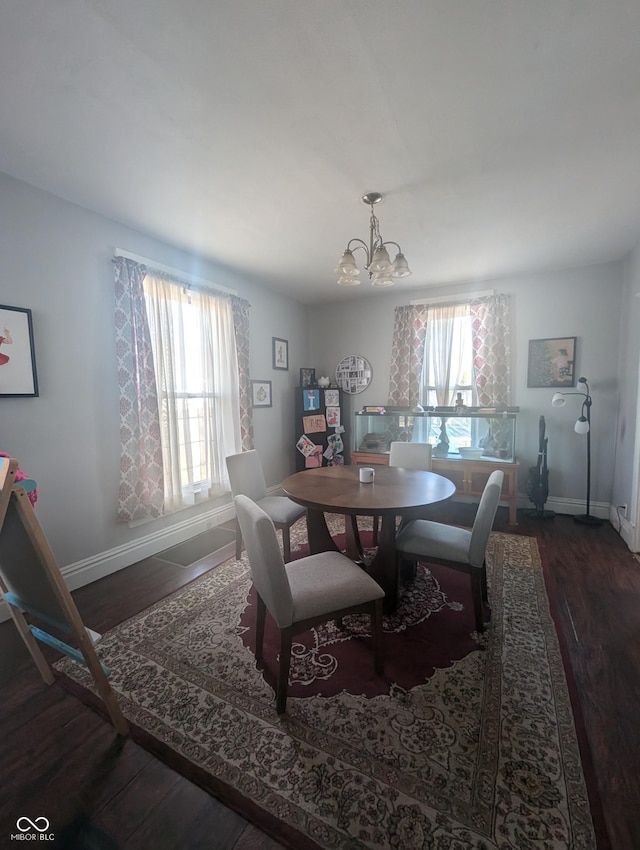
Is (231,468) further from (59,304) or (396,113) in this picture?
(396,113)

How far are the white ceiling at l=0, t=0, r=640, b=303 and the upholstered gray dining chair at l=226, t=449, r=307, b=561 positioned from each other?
1.80 meters

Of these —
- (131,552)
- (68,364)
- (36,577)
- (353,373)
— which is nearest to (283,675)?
(36,577)

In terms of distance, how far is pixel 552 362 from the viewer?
3680 mm

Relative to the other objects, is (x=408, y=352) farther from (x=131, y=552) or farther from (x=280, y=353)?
(x=131, y=552)

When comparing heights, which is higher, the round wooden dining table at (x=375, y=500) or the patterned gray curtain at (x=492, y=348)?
the patterned gray curtain at (x=492, y=348)

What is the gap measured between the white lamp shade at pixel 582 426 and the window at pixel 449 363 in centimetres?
98

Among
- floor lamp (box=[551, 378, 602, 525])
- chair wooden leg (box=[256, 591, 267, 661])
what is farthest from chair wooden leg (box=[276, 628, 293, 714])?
floor lamp (box=[551, 378, 602, 525])

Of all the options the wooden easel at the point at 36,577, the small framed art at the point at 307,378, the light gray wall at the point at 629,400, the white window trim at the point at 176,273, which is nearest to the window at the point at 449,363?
the light gray wall at the point at 629,400

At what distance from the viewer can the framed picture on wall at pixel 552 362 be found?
3609 millimetres

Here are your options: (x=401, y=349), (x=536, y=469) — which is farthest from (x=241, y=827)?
(x=401, y=349)

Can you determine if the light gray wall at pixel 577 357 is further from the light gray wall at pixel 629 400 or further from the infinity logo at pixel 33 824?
the infinity logo at pixel 33 824

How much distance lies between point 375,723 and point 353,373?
12.6 ft

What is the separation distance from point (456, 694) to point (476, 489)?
2.41 m

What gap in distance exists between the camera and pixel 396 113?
61.1 inches
